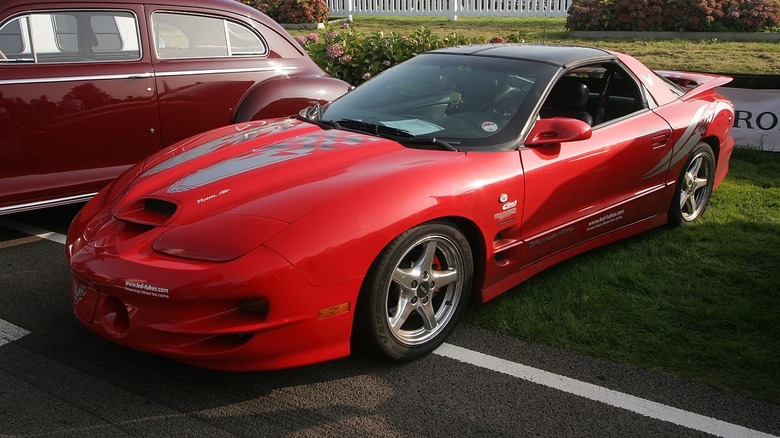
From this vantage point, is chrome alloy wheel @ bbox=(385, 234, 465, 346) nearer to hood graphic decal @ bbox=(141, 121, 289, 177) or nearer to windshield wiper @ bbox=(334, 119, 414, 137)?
windshield wiper @ bbox=(334, 119, 414, 137)

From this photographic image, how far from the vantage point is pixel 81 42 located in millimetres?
5027

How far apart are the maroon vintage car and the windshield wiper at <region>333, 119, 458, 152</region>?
1.81m

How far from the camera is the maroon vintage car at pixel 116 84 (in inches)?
186

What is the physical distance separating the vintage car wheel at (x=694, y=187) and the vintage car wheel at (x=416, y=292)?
2.13 m

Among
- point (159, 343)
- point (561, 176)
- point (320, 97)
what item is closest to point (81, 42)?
point (320, 97)

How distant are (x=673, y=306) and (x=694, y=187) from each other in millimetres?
1449

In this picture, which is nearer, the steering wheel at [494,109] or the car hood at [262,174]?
the car hood at [262,174]

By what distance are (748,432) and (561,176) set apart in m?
1.53

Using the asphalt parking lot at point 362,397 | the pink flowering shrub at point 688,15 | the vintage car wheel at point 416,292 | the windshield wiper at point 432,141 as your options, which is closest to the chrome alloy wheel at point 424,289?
the vintage car wheel at point 416,292

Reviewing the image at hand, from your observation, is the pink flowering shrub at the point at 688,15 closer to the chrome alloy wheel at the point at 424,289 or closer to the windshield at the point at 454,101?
the windshield at the point at 454,101

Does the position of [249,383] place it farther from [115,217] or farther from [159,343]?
[115,217]

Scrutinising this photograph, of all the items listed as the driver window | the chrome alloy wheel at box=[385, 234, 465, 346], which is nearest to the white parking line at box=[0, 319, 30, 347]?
the chrome alloy wheel at box=[385, 234, 465, 346]

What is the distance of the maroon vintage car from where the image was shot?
186 inches

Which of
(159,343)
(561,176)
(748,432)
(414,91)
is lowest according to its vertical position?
(748,432)
